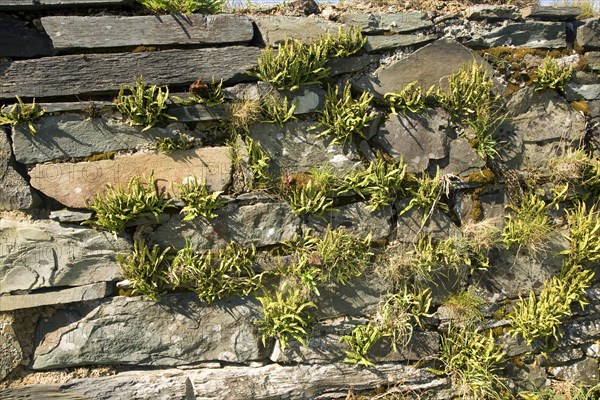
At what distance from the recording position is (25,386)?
12.8 ft

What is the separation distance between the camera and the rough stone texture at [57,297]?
388 centimetres

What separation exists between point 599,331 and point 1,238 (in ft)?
19.2

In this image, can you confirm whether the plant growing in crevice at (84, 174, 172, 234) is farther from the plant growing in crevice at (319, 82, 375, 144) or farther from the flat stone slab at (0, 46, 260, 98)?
the plant growing in crevice at (319, 82, 375, 144)

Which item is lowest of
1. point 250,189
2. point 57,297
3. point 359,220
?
point 57,297

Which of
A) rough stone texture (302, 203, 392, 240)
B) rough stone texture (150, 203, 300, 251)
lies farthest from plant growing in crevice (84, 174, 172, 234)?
rough stone texture (302, 203, 392, 240)

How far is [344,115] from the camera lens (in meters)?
4.28

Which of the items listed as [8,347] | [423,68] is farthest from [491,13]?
[8,347]

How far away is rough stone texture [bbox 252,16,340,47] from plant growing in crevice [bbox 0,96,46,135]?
2.11 metres

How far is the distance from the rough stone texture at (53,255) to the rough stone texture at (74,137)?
0.62 metres

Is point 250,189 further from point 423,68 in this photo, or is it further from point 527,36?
point 527,36

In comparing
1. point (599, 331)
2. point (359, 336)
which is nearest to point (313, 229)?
point (359, 336)

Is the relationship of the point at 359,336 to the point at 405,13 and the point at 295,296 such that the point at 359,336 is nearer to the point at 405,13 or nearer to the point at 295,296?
the point at 295,296

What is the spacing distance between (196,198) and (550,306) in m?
3.62

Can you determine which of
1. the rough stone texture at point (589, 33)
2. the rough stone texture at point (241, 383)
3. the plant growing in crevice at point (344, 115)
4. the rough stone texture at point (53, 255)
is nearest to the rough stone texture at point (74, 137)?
the rough stone texture at point (53, 255)
